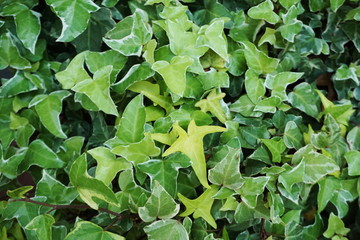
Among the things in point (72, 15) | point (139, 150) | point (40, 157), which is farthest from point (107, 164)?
point (72, 15)

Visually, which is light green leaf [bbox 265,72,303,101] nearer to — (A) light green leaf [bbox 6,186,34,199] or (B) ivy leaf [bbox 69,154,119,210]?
(B) ivy leaf [bbox 69,154,119,210]

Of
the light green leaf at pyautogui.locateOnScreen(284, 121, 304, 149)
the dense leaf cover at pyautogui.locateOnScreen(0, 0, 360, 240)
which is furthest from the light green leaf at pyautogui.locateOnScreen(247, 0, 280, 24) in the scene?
the light green leaf at pyautogui.locateOnScreen(284, 121, 304, 149)

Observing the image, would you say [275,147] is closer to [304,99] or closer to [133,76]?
[304,99]

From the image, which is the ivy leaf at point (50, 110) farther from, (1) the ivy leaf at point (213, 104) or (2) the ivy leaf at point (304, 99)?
(2) the ivy leaf at point (304, 99)

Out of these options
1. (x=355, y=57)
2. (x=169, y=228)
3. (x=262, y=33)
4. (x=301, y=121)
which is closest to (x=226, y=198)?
(x=169, y=228)

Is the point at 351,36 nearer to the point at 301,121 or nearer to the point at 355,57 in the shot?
the point at 355,57
